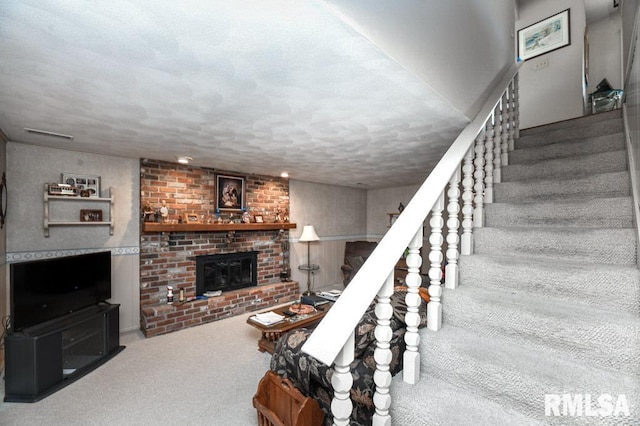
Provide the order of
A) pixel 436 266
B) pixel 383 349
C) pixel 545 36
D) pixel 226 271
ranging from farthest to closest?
pixel 226 271 → pixel 545 36 → pixel 436 266 → pixel 383 349

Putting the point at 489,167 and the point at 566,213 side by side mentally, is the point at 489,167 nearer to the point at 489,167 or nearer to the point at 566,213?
the point at 489,167

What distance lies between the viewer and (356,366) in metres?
1.59

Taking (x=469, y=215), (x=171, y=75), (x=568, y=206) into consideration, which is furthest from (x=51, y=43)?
(x=568, y=206)

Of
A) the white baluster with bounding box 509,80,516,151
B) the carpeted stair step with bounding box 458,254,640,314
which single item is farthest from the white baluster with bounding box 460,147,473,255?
the white baluster with bounding box 509,80,516,151

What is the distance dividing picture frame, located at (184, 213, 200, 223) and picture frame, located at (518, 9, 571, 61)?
499 centimetres

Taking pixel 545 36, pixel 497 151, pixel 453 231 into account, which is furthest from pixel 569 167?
pixel 545 36

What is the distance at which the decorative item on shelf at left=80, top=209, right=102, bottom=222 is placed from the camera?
3340 millimetres

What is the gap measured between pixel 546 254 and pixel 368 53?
4.97 feet

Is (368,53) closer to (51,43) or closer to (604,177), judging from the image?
(51,43)

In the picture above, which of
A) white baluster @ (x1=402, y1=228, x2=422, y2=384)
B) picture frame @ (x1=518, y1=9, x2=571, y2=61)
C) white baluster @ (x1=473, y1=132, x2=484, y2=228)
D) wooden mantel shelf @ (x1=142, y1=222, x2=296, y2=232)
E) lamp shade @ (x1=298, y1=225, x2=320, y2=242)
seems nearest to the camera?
white baluster @ (x1=402, y1=228, x2=422, y2=384)

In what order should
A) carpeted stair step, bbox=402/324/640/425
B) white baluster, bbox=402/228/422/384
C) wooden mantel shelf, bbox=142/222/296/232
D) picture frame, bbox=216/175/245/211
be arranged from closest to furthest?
carpeted stair step, bbox=402/324/640/425 → white baluster, bbox=402/228/422/384 → wooden mantel shelf, bbox=142/222/296/232 → picture frame, bbox=216/175/245/211

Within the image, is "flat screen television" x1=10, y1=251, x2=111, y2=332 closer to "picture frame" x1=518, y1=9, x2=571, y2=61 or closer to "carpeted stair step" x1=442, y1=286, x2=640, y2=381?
"carpeted stair step" x1=442, y1=286, x2=640, y2=381

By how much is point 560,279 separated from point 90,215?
4.37m

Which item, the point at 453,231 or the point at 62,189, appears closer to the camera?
the point at 453,231
